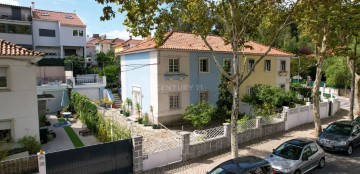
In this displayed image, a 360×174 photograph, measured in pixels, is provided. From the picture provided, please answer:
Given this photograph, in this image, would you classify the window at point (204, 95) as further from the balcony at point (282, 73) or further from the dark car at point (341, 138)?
the balcony at point (282, 73)

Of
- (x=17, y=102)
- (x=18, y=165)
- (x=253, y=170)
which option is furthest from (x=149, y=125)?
(x=253, y=170)

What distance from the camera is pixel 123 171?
34.9ft

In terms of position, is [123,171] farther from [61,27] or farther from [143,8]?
[61,27]

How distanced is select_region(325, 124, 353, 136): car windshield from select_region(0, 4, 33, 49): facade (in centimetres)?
3761

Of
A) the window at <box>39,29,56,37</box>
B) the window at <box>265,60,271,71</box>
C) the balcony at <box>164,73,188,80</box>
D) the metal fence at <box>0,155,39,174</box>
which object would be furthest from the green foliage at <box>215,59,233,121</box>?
the window at <box>39,29,56,37</box>

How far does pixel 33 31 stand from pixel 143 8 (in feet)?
108

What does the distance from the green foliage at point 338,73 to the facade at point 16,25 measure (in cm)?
4544

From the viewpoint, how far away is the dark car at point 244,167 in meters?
8.15

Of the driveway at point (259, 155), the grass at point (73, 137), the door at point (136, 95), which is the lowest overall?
the driveway at point (259, 155)

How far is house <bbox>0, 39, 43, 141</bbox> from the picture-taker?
11.9 m

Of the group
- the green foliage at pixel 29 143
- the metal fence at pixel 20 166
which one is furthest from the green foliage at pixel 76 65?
the metal fence at pixel 20 166

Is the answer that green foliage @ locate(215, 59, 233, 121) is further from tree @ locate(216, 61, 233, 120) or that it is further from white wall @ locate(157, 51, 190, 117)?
white wall @ locate(157, 51, 190, 117)

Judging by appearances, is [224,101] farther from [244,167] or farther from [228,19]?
[244,167]

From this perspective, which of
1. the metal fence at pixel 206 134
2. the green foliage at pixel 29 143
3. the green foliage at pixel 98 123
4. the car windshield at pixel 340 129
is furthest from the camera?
the car windshield at pixel 340 129
